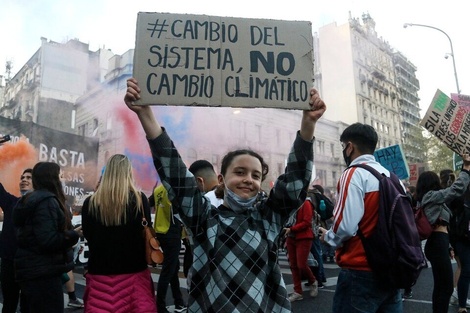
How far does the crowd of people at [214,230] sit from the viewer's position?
66.5 inches

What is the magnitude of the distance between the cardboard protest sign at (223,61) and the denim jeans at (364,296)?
1.11 metres

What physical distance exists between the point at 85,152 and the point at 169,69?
1152 centimetres

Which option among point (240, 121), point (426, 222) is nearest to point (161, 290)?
point (426, 222)

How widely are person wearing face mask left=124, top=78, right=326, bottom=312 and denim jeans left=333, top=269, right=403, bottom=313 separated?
2.47 feet

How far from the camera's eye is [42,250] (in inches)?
109

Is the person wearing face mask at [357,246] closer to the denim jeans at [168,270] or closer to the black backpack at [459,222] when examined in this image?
the black backpack at [459,222]

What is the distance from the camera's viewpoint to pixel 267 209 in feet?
5.95

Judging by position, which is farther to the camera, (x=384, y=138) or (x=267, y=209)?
(x=384, y=138)

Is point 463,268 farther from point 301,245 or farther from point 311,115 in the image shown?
point 311,115

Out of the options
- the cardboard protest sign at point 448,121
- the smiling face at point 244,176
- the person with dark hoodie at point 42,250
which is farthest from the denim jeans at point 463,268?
the person with dark hoodie at point 42,250

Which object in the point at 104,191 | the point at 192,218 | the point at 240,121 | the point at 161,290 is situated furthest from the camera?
the point at 240,121

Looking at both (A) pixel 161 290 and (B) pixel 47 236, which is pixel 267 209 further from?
(A) pixel 161 290

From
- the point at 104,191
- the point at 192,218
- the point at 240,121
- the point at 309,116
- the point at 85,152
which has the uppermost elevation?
the point at 240,121

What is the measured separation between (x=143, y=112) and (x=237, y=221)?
61 centimetres
